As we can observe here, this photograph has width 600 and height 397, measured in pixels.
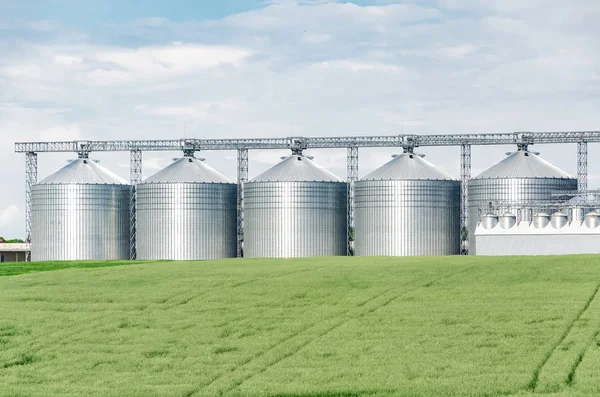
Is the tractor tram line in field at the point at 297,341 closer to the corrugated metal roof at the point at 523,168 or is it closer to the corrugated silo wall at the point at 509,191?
the corrugated silo wall at the point at 509,191

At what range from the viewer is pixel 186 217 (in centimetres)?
11381

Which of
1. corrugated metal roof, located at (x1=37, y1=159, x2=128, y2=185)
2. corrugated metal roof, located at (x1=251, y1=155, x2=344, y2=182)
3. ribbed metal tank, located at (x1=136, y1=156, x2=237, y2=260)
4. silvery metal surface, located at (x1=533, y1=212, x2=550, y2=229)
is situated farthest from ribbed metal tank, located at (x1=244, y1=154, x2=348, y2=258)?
silvery metal surface, located at (x1=533, y1=212, x2=550, y2=229)

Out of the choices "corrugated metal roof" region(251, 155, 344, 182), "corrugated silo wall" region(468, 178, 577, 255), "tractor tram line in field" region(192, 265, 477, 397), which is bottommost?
"tractor tram line in field" region(192, 265, 477, 397)

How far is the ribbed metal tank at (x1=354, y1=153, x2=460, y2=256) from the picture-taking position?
108562mm

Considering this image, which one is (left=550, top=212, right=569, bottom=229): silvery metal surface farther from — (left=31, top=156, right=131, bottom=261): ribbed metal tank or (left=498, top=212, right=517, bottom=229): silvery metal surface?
(left=31, top=156, right=131, bottom=261): ribbed metal tank

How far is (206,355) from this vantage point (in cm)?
3341

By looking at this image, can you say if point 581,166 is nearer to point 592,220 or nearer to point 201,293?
point 592,220

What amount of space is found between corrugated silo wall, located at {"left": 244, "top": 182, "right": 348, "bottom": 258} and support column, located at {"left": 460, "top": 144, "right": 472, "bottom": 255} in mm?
13924

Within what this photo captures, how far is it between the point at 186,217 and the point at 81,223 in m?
13.6

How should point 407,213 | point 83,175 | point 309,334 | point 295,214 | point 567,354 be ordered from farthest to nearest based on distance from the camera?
point 83,175, point 295,214, point 407,213, point 309,334, point 567,354

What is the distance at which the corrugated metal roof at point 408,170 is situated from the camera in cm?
11100

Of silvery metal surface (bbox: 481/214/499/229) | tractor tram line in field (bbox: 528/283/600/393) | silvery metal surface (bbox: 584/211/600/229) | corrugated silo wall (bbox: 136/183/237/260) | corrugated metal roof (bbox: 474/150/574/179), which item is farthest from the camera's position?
corrugated silo wall (bbox: 136/183/237/260)

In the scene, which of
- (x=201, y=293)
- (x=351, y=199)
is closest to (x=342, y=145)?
(x=351, y=199)

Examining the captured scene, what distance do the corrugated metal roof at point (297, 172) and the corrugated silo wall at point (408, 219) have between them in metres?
5.71
